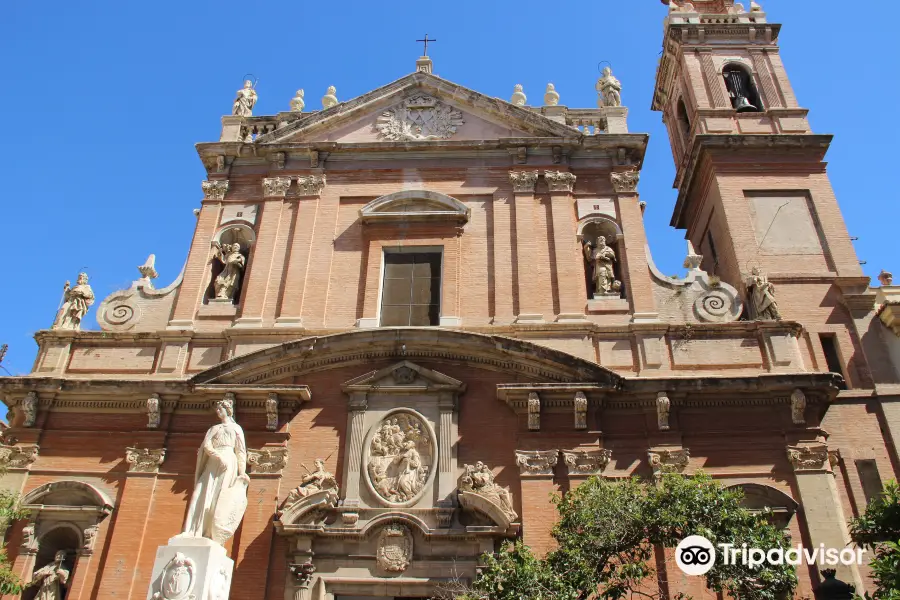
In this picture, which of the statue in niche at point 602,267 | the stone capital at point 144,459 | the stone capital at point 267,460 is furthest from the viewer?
the statue in niche at point 602,267

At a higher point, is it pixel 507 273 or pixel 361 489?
pixel 507 273

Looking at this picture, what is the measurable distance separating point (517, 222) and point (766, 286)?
497cm

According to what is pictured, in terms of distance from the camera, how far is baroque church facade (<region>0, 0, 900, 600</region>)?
12586mm

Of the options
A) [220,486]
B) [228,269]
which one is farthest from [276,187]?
[220,486]

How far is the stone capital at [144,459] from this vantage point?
13.4 m

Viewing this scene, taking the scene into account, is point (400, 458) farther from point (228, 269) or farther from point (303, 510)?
point (228, 269)

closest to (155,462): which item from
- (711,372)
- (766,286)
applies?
Result: (711,372)

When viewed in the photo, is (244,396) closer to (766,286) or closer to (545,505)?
(545,505)

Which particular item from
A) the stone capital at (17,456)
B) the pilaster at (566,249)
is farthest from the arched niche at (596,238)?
the stone capital at (17,456)

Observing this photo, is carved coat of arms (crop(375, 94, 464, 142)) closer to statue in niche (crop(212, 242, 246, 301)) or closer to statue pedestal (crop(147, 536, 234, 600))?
statue in niche (crop(212, 242, 246, 301))

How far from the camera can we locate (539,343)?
14.2 meters

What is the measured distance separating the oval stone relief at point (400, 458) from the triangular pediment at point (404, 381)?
52 centimetres

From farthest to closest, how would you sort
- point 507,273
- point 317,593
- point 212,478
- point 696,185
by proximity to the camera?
point 696,185 < point 507,273 < point 317,593 < point 212,478

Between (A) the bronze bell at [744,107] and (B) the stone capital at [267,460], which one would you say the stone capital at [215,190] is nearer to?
(B) the stone capital at [267,460]
